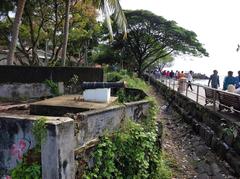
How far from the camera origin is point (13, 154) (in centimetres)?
557

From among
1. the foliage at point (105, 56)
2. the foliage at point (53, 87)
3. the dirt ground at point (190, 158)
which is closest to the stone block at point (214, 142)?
the dirt ground at point (190, 158)

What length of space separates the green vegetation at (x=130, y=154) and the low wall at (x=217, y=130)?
8.85 ft

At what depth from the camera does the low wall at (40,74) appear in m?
11.0

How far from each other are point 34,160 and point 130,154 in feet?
7.55

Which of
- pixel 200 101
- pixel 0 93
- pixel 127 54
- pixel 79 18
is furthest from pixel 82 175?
pixel 127 54

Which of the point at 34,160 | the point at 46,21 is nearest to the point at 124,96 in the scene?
the point at 34,160

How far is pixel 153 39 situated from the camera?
45.8 meters

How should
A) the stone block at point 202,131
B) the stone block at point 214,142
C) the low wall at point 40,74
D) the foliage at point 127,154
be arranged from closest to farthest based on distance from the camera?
the foliage at point 127,154
the low wall at point 40,74
the stone block at point 214,142
the stone block at point 202,131

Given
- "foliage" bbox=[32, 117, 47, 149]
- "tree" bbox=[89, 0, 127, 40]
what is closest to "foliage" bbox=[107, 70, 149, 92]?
"tree" bbox=[89, 0, 127, 40]

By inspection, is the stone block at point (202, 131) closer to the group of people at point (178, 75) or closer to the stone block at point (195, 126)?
the stone block at point (195, 126)

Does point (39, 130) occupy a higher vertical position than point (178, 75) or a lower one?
lower

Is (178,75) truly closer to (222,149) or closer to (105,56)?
(105,56)

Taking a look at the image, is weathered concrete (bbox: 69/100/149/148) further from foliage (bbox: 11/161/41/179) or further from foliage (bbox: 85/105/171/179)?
foliage (bbox: 11/161/41/179)

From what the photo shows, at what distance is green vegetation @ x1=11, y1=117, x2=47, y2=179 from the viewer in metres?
5.10
